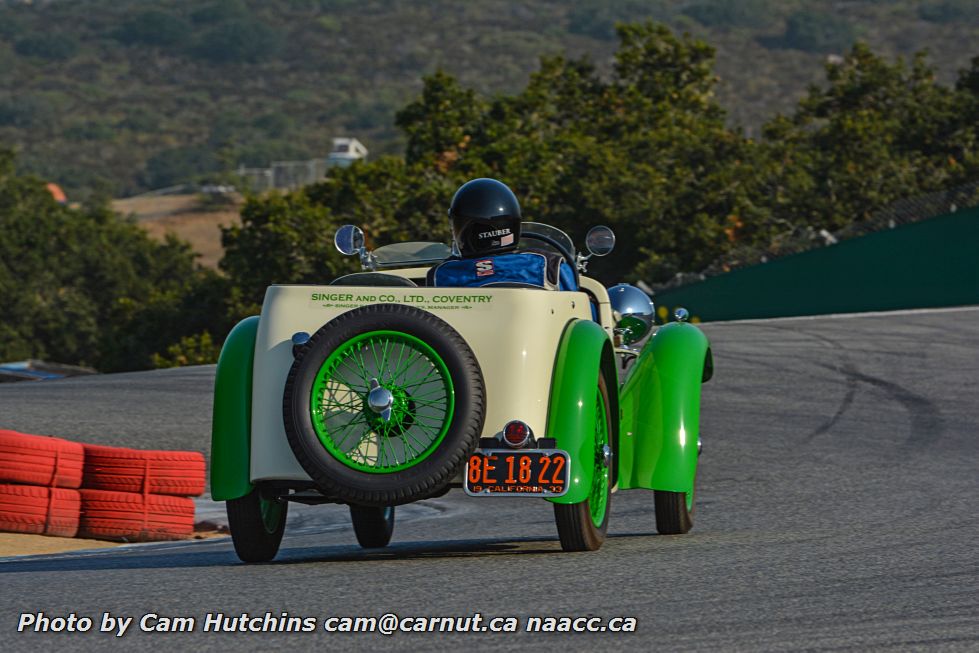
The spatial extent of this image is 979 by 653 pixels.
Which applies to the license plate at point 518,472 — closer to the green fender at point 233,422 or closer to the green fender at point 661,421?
the green fender at point 233,422

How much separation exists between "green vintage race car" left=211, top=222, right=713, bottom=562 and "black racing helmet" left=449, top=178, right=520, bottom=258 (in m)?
0.45

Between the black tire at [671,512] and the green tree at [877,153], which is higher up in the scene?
the black tire at [671,512]

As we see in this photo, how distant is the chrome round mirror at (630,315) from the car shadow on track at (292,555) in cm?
105

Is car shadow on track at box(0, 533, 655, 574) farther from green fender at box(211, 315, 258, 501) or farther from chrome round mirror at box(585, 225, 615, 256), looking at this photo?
chrome round mirror at box(585, 225, 615, 256)

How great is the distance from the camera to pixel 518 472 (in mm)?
6438

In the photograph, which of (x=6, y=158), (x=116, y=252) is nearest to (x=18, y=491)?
(x=116, y=252)

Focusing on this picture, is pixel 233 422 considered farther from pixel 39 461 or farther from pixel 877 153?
pixel 877 153

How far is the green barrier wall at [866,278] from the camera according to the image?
31.6 m

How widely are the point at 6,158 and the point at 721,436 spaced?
8253cm

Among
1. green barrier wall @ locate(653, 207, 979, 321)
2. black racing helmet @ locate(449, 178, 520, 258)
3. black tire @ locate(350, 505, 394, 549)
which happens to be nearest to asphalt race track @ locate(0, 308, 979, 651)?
black tire @ locate(350, 505, 394, 549)

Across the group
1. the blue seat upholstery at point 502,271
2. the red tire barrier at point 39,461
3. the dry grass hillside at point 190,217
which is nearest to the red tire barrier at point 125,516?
the red tire barrier at point 39,461

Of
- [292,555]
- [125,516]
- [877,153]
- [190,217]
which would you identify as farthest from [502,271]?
[190,217]

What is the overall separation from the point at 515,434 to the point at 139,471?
5.27 m

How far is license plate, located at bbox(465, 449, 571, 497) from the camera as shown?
21.1 ft
